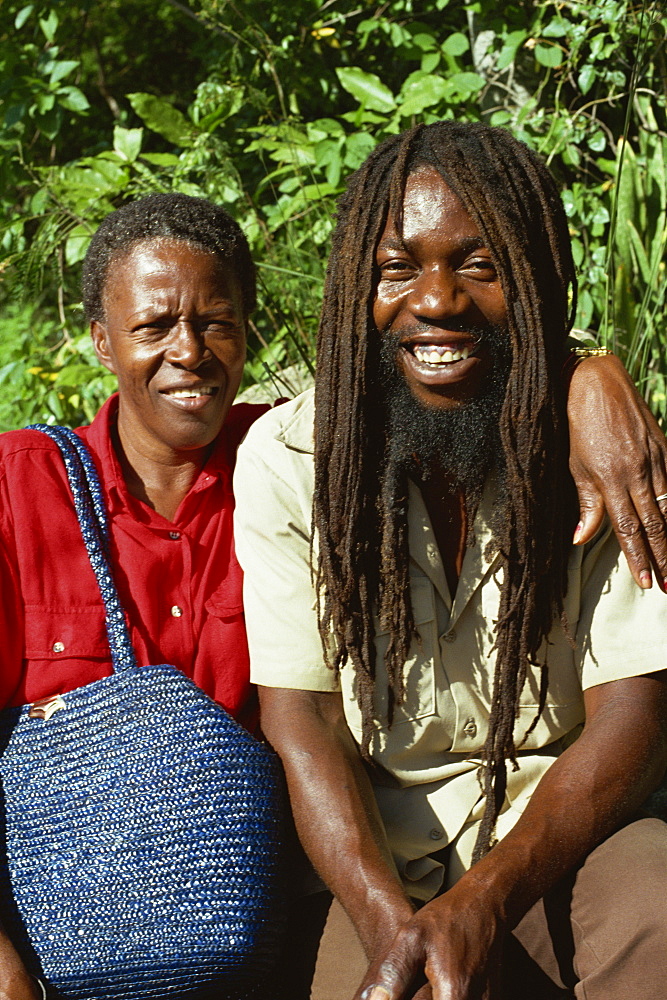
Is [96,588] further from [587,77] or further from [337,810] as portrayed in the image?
[587,77]

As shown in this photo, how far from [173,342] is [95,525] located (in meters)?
0.48

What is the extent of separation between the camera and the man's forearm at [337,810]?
2.10m

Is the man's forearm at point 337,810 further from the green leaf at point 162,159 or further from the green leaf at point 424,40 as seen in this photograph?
the green leaf at point 424,40

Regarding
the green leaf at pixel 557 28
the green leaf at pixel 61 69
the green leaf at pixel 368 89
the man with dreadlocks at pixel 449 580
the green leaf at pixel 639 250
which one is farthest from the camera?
the green leaf at pixel 61 69

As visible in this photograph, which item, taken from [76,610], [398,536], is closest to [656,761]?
[398,536]

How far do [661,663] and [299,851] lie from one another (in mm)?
861

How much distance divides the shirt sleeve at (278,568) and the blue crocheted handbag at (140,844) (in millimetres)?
179

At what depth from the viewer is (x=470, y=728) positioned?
7.97 ft

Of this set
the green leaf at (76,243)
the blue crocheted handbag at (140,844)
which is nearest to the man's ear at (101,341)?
the blue crocheted handbag at (140,844)

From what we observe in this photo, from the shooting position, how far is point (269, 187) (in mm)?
4859

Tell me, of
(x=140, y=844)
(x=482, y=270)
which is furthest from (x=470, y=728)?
(x=482, y=270)

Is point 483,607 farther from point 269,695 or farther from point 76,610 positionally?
point 76,610

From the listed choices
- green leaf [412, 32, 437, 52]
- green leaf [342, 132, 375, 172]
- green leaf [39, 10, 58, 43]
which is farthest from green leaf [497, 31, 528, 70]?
green leaf [39, 10, 58, 43]

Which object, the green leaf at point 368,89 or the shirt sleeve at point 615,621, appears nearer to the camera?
the shirt sleeve at point 615,621
